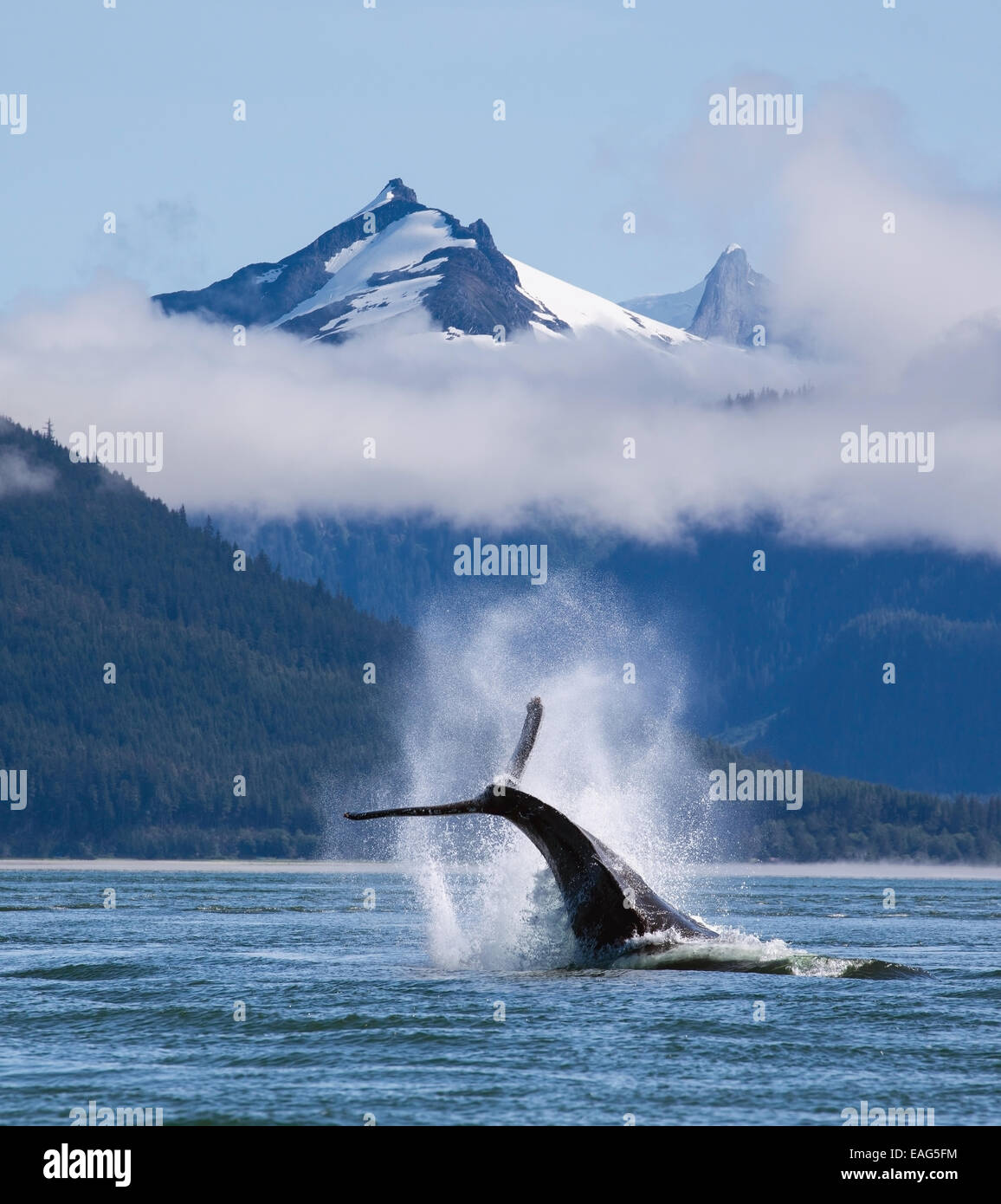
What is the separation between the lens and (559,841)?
4297 centimetres

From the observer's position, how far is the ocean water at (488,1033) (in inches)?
1155

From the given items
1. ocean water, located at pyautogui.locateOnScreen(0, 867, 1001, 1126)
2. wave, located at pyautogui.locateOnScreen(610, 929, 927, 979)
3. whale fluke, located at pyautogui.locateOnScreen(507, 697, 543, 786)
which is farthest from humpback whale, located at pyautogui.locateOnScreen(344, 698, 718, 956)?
ocean water, located at pyautogui.locateOnScreen(0, 867, 1001, 1126)

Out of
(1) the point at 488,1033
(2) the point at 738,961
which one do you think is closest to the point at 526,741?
(1) the point at 488,1033

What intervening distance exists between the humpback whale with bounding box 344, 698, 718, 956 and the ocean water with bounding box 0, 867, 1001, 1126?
2.86 feet

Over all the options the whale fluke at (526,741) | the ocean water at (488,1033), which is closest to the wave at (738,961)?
the ocean water at (488,1033)

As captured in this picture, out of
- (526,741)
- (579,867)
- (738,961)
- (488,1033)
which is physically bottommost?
(488,1033)

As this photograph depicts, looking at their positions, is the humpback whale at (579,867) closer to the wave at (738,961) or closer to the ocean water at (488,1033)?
the wave at (738,961)

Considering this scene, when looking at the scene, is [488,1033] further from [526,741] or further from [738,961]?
[738,961]

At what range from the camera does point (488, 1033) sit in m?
36.1

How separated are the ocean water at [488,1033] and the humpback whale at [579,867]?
87 centimetres

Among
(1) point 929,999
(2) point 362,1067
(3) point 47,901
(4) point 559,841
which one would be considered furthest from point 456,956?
(3) point 47,901

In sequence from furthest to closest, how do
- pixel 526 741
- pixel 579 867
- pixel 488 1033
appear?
pixel 579 867
pixel 526 741
pixel 488 1033

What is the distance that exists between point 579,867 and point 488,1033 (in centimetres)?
738
